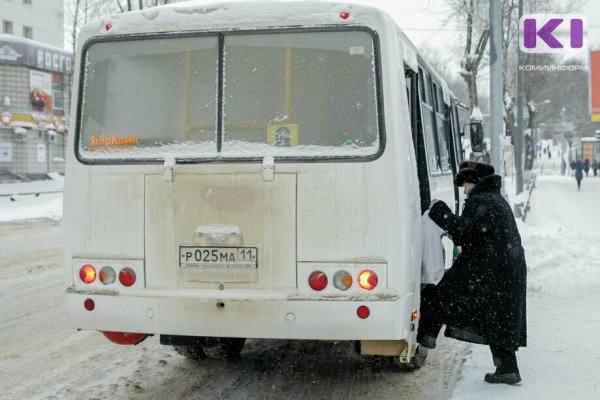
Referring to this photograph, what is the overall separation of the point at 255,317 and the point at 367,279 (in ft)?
2.42

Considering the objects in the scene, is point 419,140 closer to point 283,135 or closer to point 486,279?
point 486,279

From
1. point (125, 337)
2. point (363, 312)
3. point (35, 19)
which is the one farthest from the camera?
point (35, 19)

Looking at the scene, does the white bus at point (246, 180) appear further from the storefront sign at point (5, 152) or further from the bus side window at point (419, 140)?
the storefront sign at point (5, 152)

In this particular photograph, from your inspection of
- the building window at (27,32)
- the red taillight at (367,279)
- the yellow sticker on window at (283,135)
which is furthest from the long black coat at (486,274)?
the building window at (27,32)

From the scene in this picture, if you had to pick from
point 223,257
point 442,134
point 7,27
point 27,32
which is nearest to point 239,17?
point 223,257

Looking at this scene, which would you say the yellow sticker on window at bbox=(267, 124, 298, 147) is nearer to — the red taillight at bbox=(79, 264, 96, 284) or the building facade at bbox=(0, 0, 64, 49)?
the red taillight at bbox=(79, 264, 96, 284)

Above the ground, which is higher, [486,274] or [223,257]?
[223,257]

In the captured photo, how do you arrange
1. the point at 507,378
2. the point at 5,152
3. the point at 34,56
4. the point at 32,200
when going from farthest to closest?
the point at 34,56
the point at 5,152
the point at 32,200
the point at 507,378

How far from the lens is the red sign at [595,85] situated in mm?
39828

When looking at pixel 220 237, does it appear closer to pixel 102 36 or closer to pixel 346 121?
pixel 346 121

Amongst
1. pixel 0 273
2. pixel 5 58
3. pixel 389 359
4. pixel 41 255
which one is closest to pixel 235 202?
pixel 389 359

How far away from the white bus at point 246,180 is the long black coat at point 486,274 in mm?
445

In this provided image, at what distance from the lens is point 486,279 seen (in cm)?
560

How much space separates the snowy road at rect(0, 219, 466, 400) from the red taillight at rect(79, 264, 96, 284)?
888 millimetres
